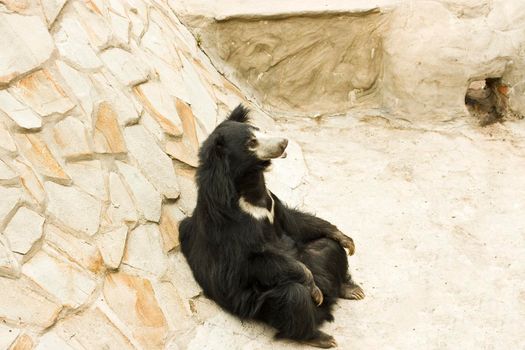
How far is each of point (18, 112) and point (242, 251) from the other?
1.44m

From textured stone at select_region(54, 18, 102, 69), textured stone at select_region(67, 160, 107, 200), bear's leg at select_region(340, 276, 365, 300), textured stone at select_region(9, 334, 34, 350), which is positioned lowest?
bear's leg at select_region(340, 276, 365, 300)

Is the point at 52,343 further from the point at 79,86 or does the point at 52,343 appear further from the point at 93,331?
the point at 79,86

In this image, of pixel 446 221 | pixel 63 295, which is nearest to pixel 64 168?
pixel 63 295

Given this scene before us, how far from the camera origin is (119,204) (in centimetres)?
407

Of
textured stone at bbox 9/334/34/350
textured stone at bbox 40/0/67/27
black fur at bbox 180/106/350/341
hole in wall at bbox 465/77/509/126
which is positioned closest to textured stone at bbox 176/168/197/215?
black fur at bbox 180/106/350/341

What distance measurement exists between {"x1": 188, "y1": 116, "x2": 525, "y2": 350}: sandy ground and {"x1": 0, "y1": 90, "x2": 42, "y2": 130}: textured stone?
1.39 metres

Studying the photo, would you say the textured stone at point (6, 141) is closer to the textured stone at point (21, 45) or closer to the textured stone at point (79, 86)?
the textured stone at point (21, 45)

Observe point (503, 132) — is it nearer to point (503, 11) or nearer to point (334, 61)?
point (503, 11)

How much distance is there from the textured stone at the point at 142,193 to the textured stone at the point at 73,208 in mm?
306

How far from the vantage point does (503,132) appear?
6.11 meters

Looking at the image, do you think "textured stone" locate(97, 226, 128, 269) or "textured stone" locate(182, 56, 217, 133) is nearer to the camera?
"textured stone" locate(97, 226, 128, 269)

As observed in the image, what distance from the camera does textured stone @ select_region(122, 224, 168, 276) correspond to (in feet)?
12.8

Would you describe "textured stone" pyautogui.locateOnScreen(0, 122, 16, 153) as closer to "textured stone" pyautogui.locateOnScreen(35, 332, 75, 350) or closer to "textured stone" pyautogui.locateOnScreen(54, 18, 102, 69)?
"textured stone" pyautogui.locateOnScreen(54, 18, 102, 69)

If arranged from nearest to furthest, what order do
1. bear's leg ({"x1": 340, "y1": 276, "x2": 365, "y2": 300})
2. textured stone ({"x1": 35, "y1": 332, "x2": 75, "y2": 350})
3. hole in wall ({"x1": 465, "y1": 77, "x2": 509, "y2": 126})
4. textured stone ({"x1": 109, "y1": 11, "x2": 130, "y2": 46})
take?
textured stone ({"x1": 35, "y1": 332, "x2": 75, "y2": 350})
bear's leg ({"x1": 340, "y1": 276, "x2": 365, "y2": 300})
textured stone ({"x1": 109, "y1": 11, "x2": 130, "y2": 46})
hole in wall ({"x1": 465, "y1": 77, "x2": 509, "y2": 126})
